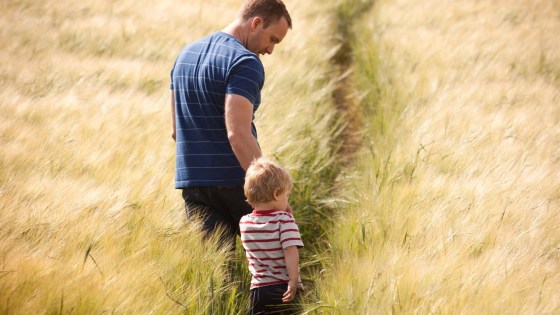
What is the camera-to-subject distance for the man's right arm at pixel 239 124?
2363mm

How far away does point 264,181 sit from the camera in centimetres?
231

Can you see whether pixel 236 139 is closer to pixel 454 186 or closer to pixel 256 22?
pixel 256 22

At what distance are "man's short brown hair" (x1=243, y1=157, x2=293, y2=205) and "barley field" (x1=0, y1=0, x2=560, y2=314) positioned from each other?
34 cm

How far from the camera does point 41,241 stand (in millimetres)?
2193

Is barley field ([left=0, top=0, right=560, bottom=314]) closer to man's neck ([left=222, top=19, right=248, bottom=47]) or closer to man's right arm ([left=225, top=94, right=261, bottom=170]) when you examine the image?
man's right arm ([left=225, top=94, right=261, bottom=170])

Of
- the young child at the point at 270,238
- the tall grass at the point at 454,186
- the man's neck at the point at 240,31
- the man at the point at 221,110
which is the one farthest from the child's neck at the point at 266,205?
the man's neck at the point at 240,31

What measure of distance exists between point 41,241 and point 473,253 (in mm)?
1686

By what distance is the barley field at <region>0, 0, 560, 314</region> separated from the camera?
216cm

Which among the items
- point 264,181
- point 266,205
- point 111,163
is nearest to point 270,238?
point 266,205

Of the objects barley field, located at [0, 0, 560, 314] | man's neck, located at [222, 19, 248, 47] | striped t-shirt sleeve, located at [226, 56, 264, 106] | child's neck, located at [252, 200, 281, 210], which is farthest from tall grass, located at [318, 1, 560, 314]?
man's neck, located at [222, 19, 248, 47]

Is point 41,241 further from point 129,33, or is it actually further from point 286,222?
point 129,33

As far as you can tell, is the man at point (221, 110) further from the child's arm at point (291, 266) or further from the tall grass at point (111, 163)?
the child's arm at point (291, 266)

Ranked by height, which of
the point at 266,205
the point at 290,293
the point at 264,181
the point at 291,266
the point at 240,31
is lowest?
the point at 290,293

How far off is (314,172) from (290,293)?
66.6 inches
